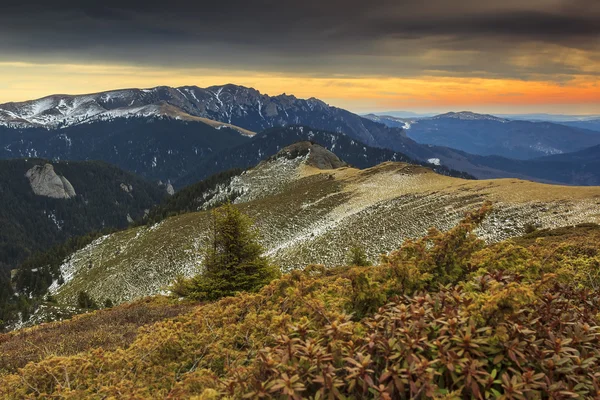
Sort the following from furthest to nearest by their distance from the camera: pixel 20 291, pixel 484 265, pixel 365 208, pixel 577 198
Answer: pixel 20 291 < pixel 365 208 < pixel 577 198 < pixel 484 265

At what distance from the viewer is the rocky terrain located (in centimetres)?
3547

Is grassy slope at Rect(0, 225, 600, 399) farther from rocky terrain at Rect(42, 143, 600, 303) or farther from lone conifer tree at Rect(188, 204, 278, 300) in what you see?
rocky terrain at Rect(42, 143, 600, 303)

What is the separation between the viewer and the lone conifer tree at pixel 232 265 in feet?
69.3

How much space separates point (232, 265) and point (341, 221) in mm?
27089

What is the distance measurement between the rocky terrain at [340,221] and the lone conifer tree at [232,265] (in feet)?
53.2

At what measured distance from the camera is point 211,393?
13.3 feet

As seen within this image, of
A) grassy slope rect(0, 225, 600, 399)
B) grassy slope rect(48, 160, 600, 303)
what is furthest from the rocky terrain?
grassy slope rect(0, 225, 600, 399)

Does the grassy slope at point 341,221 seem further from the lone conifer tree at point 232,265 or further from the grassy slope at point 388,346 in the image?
the grassy slope at point 388,346

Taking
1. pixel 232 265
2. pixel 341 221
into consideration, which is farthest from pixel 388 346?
pixel 341 221

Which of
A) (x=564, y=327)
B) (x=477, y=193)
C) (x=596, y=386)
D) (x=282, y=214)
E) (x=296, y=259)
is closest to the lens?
(x=596, y=386)

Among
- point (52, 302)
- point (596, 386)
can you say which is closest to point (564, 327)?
point (596, 386)

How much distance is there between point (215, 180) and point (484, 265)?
116 metres

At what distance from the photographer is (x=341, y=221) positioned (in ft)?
155

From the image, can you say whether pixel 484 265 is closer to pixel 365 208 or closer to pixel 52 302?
pixel 365 208
